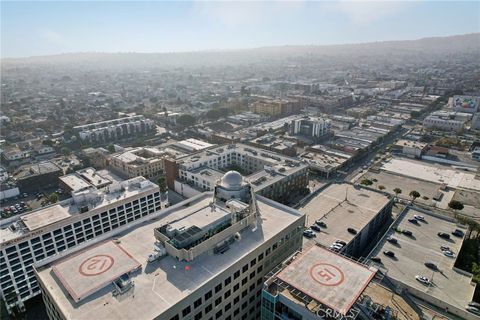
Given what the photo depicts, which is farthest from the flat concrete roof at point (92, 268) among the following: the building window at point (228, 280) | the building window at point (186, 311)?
the building window at point (228, 280)

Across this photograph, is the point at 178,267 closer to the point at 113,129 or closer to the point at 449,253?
the point at 449,253

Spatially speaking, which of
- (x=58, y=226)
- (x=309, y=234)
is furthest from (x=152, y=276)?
(x=309, y=234)

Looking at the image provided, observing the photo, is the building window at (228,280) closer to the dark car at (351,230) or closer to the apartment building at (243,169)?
the dark car at (351,230)

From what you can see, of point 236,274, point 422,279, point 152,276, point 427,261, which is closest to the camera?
point 152,276

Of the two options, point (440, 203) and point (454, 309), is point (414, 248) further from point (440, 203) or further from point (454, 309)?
point (440, 203)

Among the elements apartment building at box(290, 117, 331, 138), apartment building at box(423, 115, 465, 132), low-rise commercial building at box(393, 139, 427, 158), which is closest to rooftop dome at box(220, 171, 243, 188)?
apartment building at box(290, 117, 331, 138)

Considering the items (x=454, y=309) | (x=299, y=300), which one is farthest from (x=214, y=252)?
(x=454, y=309)
